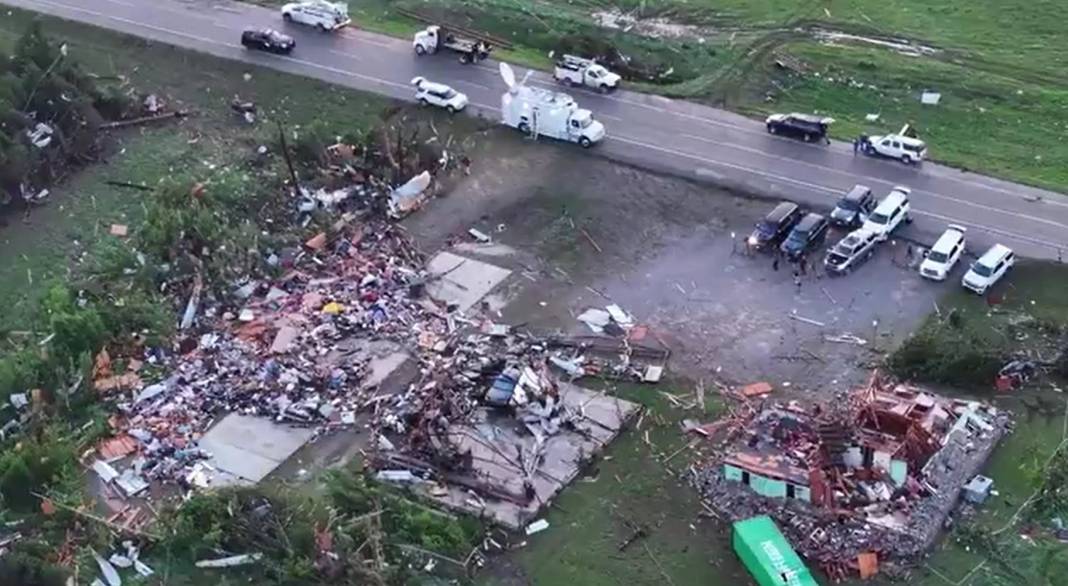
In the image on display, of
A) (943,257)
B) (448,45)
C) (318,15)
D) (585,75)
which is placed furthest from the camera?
(318,15)

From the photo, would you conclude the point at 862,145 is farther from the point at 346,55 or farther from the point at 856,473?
the point at 346,55

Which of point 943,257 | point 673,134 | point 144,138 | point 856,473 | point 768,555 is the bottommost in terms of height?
point 144,138

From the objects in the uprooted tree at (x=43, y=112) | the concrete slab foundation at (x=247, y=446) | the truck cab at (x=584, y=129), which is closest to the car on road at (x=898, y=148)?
the truck cab at (x=584, y=129)

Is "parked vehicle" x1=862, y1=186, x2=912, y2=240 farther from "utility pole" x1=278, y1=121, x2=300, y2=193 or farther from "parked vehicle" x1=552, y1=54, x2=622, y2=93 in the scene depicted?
"utility pole" x1=278, y1=121, x2=300, y2=193

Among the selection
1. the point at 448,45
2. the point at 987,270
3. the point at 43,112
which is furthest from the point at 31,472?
the point at 987,270

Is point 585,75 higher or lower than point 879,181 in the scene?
higher

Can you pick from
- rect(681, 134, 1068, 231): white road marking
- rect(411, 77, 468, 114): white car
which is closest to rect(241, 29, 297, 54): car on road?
rect(411, 77, 468, 114): white car

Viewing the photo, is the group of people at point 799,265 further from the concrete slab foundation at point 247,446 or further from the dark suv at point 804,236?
the concrete slab foundation at point 247,446
